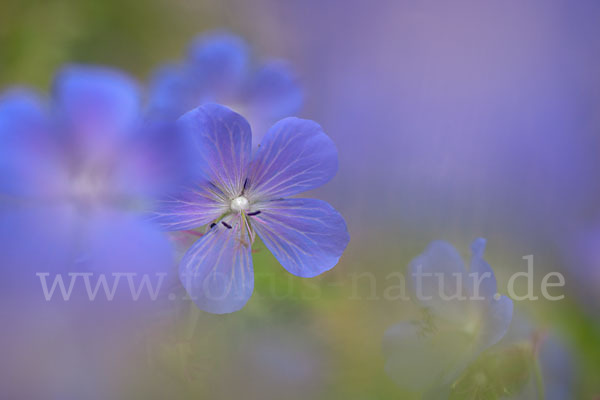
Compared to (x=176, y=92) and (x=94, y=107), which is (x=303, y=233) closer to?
(x=94, y=107)

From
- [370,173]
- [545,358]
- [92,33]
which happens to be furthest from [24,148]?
[92,33]

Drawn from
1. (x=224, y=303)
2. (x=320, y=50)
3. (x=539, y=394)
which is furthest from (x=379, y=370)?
(x=320, y=50)

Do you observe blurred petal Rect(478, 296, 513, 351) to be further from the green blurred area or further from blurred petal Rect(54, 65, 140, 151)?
the green blurred area

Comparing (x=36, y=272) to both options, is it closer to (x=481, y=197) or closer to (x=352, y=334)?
(x=352, y=334)

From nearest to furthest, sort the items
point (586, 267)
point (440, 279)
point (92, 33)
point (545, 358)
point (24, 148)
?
point (24, 148) → point (440, 279) → point (545, 358) → point (586, 267) → point (92, 33)

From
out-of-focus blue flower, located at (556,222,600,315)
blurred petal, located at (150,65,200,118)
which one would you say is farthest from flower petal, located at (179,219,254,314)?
out-of-focus blue flower, located at (556,222,600,315)

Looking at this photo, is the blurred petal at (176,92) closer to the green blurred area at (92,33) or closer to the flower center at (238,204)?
the flower center at (238,204)

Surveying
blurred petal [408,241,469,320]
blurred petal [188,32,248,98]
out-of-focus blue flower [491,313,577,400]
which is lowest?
out-of-focus blue flower [491,313,577,400]
